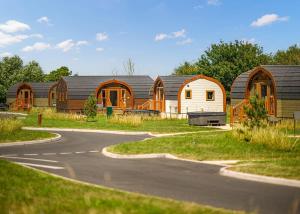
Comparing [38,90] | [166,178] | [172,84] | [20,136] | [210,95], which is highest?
A: [38,90]

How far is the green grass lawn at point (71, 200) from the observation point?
26.5 ft

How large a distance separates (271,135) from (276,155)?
1.89 metres

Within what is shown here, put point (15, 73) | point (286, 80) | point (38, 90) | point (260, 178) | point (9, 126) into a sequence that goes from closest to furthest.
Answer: point (260, 178) → point (9, 126) → point (286, 80) → point (38, 90) → point (15, 73)

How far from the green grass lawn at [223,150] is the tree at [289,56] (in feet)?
225

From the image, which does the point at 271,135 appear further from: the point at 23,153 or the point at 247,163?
the point at 23,153

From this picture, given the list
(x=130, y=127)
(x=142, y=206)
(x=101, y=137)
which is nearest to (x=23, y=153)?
(x=101, y=137)

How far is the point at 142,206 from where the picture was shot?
830 centimetres

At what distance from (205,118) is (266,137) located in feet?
43.8

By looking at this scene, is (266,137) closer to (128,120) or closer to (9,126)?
(9,126)

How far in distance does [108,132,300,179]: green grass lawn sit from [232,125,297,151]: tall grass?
20 centimetres

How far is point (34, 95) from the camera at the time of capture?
6425 centimetres

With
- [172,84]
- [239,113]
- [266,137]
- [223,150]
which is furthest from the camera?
[172,84]

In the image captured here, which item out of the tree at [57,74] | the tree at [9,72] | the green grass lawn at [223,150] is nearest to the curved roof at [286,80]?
the green grass lawn at [223,150]

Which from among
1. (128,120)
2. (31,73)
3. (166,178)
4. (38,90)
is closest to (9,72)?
(31,73)
